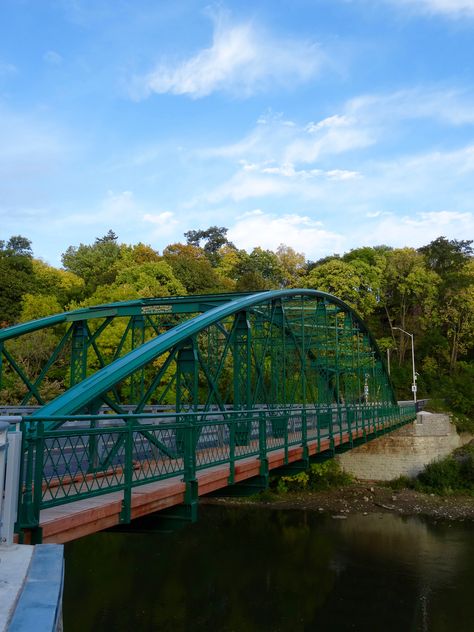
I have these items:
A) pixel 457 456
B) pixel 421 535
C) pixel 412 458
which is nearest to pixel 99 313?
pixel 421 535

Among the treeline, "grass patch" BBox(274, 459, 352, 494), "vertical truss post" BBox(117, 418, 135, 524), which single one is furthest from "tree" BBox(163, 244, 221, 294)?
"vertical truss post" BBox(117, 418, 135, 524)

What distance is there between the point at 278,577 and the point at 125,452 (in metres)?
15.4

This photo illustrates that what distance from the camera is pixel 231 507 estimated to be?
29656 mm

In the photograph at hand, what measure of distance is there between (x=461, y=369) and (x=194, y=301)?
→ 33.2 m

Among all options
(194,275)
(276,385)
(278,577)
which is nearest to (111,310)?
(276,385)

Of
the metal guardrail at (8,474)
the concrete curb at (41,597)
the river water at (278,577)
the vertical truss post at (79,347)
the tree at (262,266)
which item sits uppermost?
the tree at (262,266)

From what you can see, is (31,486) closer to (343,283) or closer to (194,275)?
(194,275)

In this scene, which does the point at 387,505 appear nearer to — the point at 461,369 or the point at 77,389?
the point at 461,369

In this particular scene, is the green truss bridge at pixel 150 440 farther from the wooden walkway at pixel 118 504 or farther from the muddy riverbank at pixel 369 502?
the muddy riverbank at pixel 369 502

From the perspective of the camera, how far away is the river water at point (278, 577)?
16.1 metres

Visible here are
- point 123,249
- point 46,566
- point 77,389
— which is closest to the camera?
point 46,566

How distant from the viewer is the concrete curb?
243 centimetres

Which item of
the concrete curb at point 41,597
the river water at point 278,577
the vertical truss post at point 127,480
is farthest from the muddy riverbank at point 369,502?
the concrete curb at point 41,597

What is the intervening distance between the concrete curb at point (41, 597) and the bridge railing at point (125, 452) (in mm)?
1889
